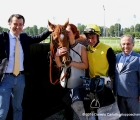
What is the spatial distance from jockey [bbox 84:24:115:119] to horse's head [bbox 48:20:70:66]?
1.03 feet

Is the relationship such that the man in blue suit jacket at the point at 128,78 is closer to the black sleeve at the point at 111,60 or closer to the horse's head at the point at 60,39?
the black sleeve at the point at 111,60

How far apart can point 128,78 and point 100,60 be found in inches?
19.2

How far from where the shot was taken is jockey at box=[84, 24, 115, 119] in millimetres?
3080

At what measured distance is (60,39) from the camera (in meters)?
2.92

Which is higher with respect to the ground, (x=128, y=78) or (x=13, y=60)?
(x=13, y=60)

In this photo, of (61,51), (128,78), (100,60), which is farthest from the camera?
(128,78)

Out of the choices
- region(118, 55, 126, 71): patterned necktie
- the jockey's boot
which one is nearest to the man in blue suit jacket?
region(118, 55, 126, 71): patterned necktie

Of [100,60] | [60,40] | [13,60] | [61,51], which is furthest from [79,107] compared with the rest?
[13,60]

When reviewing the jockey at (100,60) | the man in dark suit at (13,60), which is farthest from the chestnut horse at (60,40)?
the man in dark suit at (13,60)

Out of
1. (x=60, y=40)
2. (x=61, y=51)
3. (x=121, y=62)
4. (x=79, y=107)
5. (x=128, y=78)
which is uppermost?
(x=60, y=40)

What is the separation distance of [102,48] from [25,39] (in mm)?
1104

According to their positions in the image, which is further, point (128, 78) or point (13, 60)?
point (128, 78)

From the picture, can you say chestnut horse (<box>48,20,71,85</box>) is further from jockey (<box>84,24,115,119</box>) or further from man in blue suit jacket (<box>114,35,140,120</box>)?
man in blue suit jacket (<box>114,35,140,120</box>)

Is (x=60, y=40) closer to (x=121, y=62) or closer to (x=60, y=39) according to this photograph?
(x=60, y=39)
